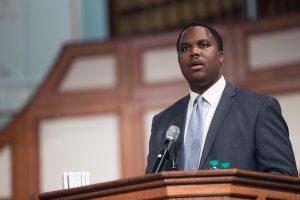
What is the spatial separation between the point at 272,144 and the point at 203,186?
418 mm

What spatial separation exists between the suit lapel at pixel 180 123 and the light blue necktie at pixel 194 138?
A: 24mm

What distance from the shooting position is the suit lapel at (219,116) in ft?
10.7

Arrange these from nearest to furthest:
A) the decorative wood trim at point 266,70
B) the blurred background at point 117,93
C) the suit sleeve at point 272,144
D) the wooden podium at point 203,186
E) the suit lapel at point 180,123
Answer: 1. the wooden podium at point 203,186
2. the suit sleeve at point 272,144
3. the suit lapel at point 180,123
4. the decorative wood trim at point 266,70
5. the blurred background at point 117,93

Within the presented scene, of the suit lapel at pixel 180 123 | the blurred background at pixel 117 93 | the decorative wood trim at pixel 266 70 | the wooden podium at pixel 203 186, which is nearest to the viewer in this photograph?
the wooden podium at pixel 203 186

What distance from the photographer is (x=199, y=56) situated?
3334 mm

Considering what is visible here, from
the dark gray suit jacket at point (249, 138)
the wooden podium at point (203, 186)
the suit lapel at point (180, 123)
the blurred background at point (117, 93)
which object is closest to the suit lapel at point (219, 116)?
the dark gray suit jacket at point (249, 138)

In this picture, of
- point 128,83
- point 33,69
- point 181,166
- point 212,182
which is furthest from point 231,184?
point 33,69

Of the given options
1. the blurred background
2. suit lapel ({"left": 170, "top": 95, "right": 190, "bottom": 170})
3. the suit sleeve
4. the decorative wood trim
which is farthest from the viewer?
the blurred background

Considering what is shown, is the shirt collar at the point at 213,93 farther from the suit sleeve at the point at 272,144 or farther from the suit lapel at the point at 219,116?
the suit sleeve at the point at 272,144

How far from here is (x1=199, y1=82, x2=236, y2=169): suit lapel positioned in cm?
326

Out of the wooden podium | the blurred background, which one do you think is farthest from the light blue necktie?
the blurred background

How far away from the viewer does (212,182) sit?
2.90 meters

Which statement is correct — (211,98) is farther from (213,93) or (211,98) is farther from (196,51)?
(196,51)

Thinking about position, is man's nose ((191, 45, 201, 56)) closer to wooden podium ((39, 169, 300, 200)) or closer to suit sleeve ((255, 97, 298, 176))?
suit sleeve ((255, 97, 298, 176))
